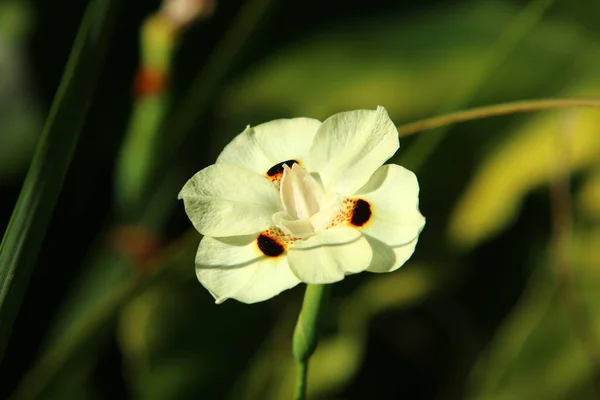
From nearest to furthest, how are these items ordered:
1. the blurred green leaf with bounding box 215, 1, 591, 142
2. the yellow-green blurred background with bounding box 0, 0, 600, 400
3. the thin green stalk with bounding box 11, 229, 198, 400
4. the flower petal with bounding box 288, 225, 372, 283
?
the flower petal with bounding box 288, 225, 372, 283 < the thin green stalk with bounding box 11, 229, 198, 400 < the yellow-green blurred background with bounding box 0, 0, 600, 400 < the blurred green leaf with bounding box 215, 1, 591, 142

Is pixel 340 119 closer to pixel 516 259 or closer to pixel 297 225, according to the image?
pixel 297 225

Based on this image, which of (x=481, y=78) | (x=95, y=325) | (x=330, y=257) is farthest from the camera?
(x=481, y=78)

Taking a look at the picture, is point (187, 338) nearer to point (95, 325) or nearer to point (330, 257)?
point (95, 325)

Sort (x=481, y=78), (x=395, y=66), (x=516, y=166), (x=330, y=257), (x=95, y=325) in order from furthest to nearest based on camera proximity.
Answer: (x=395, y=66)
(x=516, y=166)
(x=481, y=78)
(x=95, y=325)
(x=330, y=257)

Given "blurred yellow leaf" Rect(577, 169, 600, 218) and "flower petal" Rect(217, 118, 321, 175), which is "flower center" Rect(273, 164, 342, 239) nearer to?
"flower petal" Rect(217, 118, 321, 175)

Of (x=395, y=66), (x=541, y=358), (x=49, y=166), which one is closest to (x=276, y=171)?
(x=49, y=166)

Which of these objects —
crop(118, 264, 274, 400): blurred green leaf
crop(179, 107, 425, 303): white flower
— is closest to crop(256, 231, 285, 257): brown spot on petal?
crop(179, 107, 425, 303): white flower
